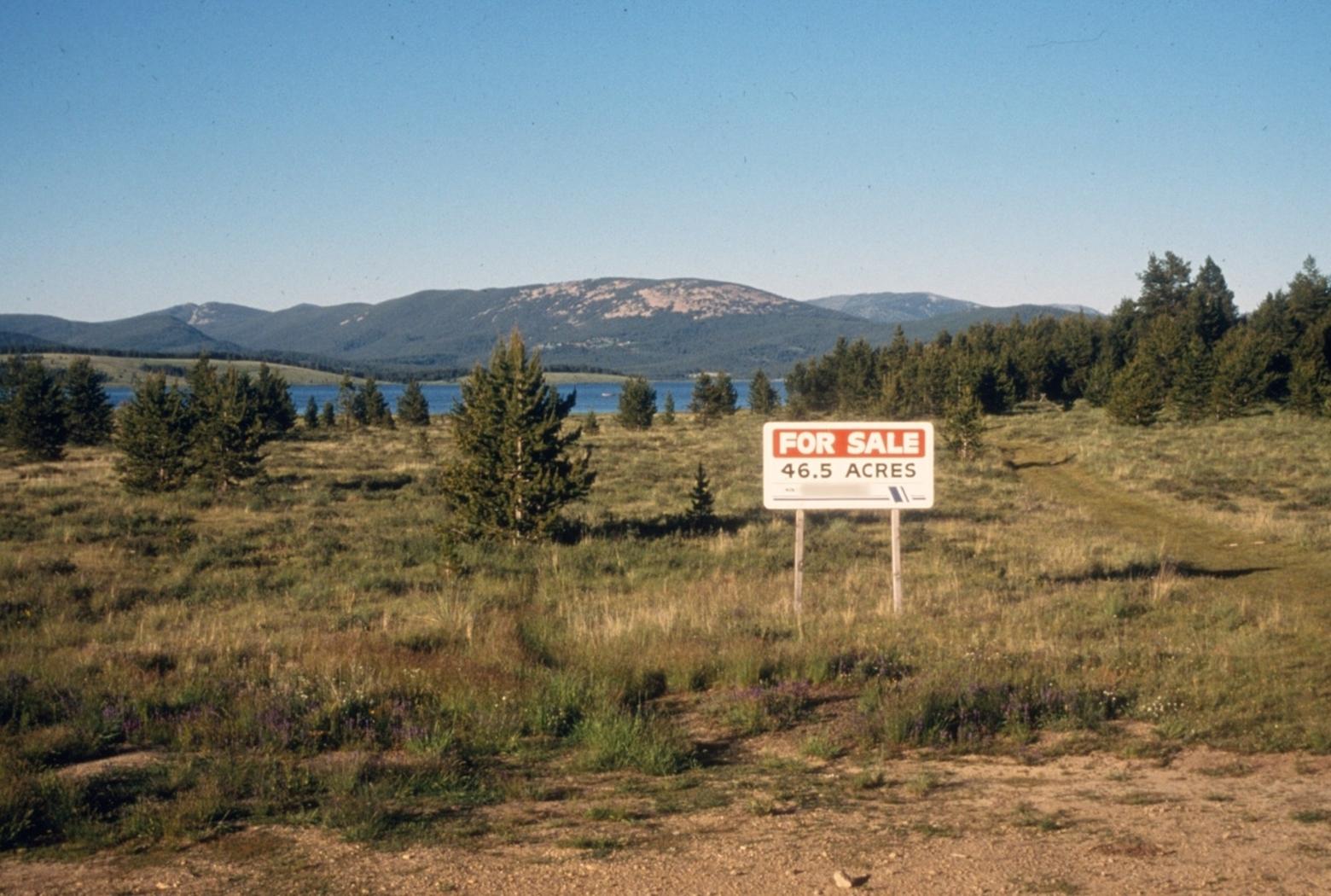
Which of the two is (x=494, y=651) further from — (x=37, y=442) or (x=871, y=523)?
(x=37, y=442)

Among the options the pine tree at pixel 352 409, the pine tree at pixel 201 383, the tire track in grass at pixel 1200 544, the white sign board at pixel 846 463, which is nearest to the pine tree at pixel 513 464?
the white sign board at pixel 846 463

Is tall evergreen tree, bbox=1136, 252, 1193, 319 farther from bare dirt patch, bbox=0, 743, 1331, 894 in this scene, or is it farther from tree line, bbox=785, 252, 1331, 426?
Result: bare dirt patch, bbox=0, 743, 1331, 894

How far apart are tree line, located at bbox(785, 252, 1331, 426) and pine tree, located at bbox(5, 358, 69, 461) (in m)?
36.7

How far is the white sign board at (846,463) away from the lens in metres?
13.3

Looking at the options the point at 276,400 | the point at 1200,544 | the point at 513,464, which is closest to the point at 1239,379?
the point at 1200,544

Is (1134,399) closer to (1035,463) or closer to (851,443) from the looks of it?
(1035,463)

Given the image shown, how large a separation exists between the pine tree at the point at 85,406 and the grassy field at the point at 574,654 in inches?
1174

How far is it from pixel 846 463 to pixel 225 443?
73.2 ft

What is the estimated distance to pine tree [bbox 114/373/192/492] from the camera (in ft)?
93.2

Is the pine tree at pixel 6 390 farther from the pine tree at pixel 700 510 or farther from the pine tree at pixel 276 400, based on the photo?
the pine tree at pixel 700 510

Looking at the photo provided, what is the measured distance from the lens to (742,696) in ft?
28.7

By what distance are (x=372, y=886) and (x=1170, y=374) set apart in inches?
2576

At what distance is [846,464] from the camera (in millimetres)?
13383

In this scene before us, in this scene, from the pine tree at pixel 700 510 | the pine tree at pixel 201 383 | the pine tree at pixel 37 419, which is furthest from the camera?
the pine tree at pixel 37 419
